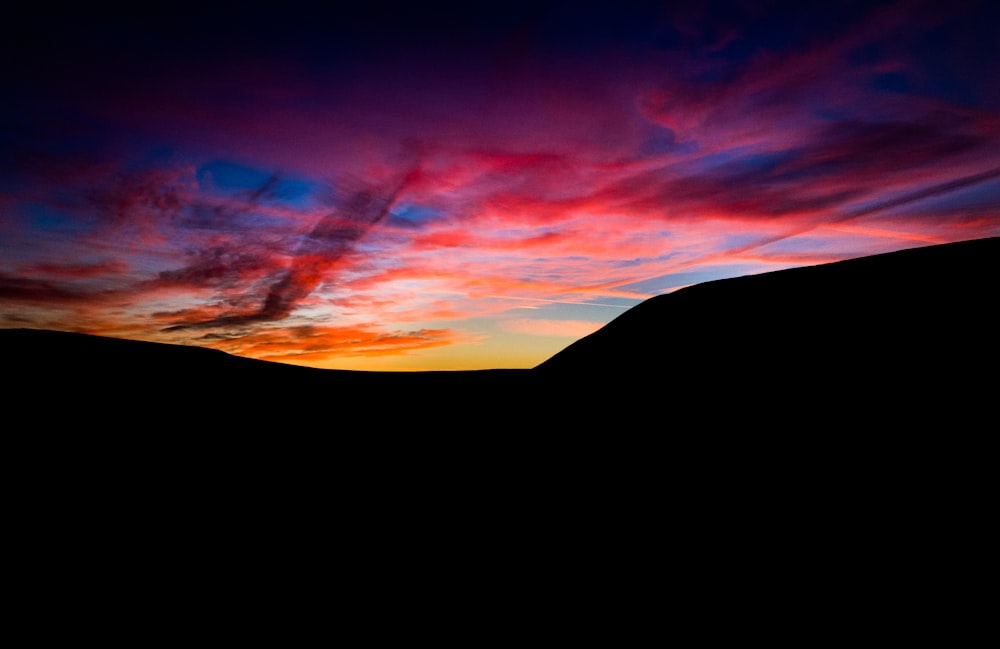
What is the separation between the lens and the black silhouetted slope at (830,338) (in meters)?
3.08

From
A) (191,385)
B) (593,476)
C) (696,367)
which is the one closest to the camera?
(593,476)

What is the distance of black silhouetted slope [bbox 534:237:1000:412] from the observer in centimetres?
308

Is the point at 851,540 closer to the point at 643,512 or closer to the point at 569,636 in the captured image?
the point at 643,512

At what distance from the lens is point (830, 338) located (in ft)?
12.1

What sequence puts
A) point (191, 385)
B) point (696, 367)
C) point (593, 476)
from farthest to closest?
point (191, 385)
point (696, 367)
point (593, 476)

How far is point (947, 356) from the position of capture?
3043mm

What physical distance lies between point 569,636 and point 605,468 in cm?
152

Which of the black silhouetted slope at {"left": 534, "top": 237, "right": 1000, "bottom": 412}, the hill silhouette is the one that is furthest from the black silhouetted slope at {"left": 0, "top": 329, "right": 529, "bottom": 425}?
the black silhouetted slope at {"left": 534, "top": 237, "right": 1000, "bottom": 412}

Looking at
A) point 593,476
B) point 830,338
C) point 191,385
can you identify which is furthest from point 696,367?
point 191,385

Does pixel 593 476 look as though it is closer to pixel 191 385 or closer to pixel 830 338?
pixel 830 338

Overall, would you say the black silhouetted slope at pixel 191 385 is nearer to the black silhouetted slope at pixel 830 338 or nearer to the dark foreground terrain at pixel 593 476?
the dark foreground terrain at pixel 593 476

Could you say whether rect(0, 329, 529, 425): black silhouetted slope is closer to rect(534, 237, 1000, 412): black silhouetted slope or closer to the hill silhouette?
the hill silhouette

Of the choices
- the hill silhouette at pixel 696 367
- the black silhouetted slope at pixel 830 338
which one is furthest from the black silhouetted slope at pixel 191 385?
the black silhouetted slope at pixel 830 338

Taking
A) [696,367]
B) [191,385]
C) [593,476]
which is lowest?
[593,476]
